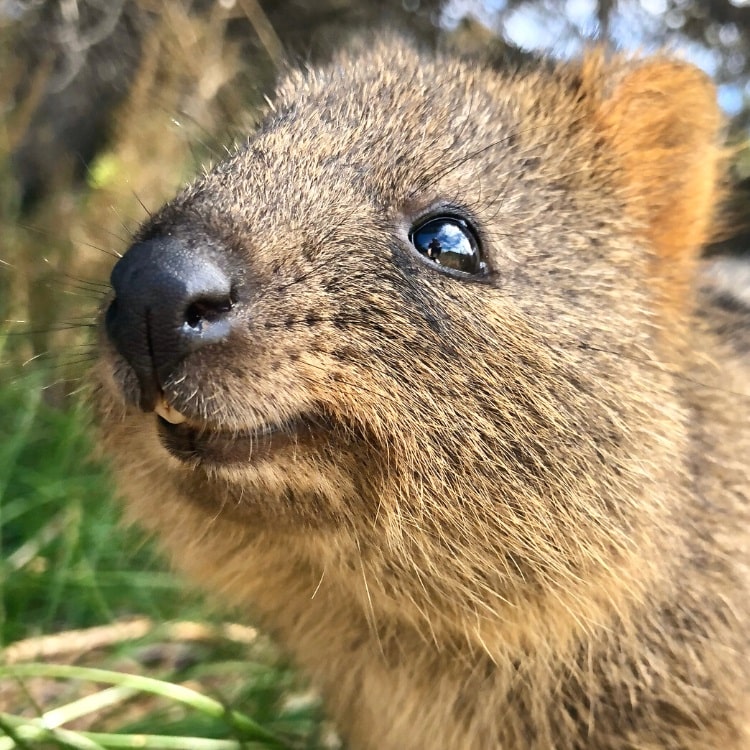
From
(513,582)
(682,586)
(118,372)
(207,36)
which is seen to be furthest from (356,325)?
(207,36)

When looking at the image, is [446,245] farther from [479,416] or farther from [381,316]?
[479,416]

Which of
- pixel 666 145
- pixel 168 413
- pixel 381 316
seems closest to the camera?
pixel 168 413

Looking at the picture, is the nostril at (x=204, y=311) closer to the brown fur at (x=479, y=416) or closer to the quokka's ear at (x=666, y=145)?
the brown fur at (x=479, y=416)

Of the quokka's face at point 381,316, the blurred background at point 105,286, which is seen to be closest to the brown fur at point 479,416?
the quokka's face at point 381,316

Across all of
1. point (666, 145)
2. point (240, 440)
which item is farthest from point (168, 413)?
point (666, 145)

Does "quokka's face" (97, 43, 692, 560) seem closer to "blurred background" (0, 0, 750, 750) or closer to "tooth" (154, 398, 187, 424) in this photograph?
"tooth" (154, 398, 187, 424)

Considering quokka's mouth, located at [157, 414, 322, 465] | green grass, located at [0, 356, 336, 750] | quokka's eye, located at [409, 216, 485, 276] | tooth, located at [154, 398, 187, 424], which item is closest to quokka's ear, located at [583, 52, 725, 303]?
quokka's eye, located at [409, 216, 485, 276]
